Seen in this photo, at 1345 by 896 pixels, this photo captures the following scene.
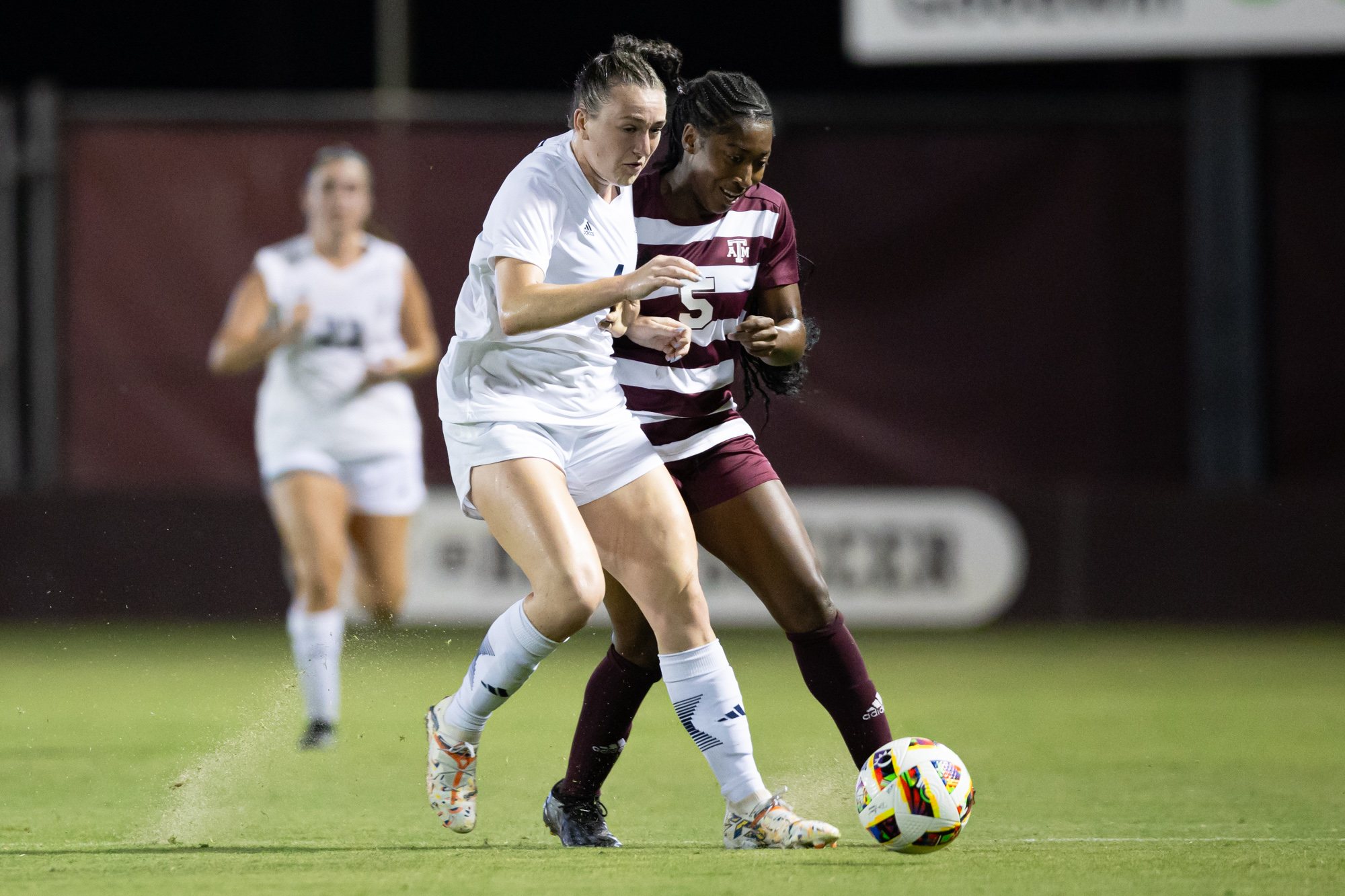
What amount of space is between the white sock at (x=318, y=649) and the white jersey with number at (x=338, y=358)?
0.58 m

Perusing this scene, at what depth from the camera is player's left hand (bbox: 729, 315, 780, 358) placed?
14.5 ft

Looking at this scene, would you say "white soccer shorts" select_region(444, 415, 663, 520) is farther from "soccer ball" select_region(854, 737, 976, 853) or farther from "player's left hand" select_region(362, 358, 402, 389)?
"player's left hand" select_region(362, 358, 402, 389)

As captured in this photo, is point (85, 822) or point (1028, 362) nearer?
point (85, 822)

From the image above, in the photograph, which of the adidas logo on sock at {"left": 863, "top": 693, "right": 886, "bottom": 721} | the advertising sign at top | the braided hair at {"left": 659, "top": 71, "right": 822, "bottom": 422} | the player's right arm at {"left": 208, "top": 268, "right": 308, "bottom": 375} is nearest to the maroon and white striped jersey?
the braided hair at {"left": 659, "top": 71, "right": 822, "bottom": 422}

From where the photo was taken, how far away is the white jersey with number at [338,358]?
22.1 feet

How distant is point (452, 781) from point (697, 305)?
4.21 ft

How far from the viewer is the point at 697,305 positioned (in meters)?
4.55

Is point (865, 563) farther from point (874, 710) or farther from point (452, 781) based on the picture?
point (452, 781)

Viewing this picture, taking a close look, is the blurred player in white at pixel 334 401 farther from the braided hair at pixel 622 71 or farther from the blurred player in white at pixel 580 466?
the braided hair at pixel 622 71

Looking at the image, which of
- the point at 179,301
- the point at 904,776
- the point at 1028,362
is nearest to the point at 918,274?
the point at 1028,362

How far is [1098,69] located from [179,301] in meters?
9.52

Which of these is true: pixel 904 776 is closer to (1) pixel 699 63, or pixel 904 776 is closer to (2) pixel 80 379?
(2) pixel 80 379

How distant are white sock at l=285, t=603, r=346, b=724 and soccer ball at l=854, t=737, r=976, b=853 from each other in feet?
8.66

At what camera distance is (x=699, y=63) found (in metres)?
16.4
